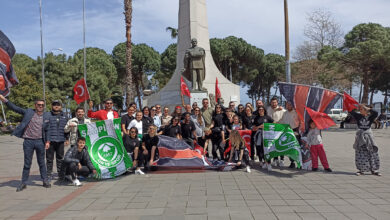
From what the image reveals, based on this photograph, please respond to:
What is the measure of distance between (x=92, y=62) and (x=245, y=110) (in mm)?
41525

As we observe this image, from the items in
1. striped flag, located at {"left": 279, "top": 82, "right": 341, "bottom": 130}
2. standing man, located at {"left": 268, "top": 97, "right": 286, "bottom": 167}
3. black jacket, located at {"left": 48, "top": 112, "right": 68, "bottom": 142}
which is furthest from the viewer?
standing man, located at {"left": 268, "top": 97, "right": 286, "bottom": 167}

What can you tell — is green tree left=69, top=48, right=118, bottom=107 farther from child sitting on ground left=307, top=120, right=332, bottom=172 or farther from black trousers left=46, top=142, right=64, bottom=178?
child sitting on ground left=307, top=120, right=332, bottom=172

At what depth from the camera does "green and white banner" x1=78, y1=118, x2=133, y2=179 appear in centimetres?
668

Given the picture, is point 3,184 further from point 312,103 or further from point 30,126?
point 312,103

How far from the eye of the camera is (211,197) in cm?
502

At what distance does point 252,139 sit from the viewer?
8008mm

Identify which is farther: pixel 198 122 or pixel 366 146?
pixel 198 122

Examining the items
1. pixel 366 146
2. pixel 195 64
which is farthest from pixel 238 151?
pixel 195 64

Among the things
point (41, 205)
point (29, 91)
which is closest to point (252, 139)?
point (41, 205)

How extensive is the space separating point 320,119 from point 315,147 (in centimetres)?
69

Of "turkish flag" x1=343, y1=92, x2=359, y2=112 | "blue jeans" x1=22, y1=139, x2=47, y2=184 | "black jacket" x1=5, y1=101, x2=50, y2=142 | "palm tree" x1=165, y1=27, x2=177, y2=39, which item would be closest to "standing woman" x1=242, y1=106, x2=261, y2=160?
"turkish flag" x1=343, y1=92, x2=359, y2=112

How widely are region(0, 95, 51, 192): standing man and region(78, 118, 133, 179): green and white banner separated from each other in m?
0.84

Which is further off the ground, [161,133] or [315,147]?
[161,133]

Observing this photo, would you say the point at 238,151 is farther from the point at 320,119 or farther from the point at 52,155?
the point at 52,155
